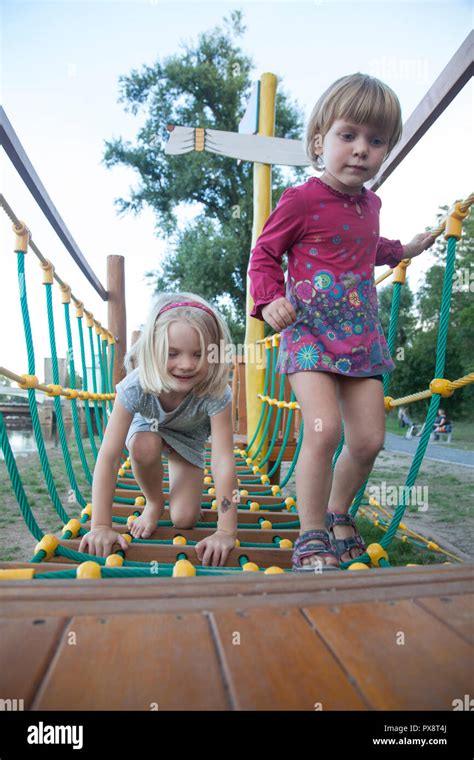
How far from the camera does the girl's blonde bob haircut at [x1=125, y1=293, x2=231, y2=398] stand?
3.92ft

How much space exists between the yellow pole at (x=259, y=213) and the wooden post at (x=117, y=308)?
66 cm

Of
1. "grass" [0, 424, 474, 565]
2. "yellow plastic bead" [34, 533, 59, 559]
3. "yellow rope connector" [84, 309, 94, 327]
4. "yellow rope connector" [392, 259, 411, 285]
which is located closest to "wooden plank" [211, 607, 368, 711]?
"yellow plastic bead" [34, 533, 59, 559]

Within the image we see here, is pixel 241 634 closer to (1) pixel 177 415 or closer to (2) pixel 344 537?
(2) pixel 344 537

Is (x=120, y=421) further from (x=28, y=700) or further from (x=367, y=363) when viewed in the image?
(x=28, y=700)

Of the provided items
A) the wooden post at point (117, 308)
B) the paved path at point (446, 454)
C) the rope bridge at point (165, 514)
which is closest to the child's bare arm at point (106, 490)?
the rope bridge at point (165, 514)

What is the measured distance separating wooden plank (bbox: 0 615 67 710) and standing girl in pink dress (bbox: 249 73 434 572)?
573 mm

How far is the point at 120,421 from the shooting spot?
4.07 feet

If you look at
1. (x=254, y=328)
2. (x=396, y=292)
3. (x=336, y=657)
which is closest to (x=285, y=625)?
(x=336, y=657)

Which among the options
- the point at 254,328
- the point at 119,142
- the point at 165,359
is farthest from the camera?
the point at 119,142

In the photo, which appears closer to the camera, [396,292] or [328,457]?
[328,457]

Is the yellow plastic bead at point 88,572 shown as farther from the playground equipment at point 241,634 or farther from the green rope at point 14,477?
the green rope at point 14,477

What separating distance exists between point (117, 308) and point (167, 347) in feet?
6.19

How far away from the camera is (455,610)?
637mm
